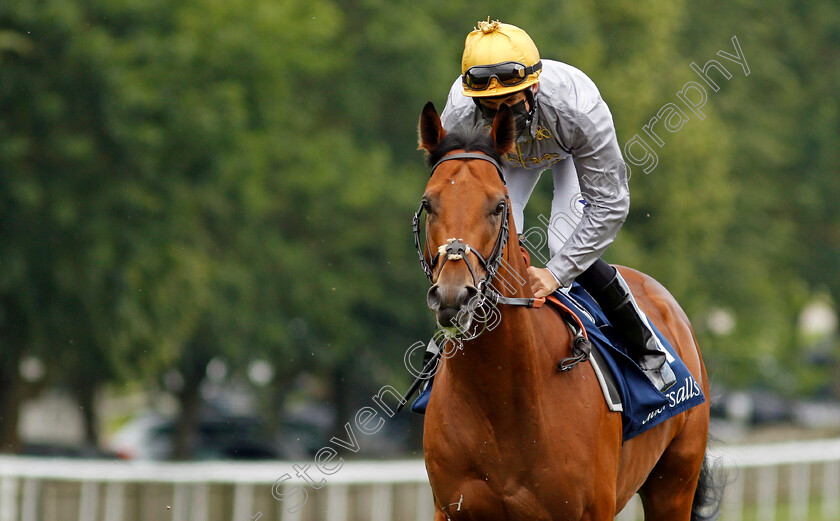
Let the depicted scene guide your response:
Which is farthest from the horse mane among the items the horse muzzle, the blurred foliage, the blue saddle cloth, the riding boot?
the blurred foliage

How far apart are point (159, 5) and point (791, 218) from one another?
805 inches

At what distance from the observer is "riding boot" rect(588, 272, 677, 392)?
5.41m

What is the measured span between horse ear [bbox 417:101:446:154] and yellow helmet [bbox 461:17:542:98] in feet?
1.07

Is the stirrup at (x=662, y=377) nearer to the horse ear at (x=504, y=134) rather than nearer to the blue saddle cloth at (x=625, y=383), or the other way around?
the blue saddle cloth at (x=625, y=383)

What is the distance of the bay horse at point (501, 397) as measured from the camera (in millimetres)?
4191

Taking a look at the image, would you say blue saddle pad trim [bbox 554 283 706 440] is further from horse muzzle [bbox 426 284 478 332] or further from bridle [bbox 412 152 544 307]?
horse muzzle [bbox 426 284 478 332]

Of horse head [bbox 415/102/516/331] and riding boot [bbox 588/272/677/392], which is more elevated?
horse head [bbox 415/102/516/331]

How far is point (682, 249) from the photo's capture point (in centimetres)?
2686

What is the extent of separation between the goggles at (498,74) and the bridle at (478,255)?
42 centimetres

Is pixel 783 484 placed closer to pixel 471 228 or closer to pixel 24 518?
pixel 24 518

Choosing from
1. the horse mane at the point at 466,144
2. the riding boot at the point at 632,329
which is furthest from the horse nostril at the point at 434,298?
the riding boot at the point at 632,329

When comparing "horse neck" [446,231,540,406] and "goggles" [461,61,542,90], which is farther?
"goggles" [461,61,542,90]

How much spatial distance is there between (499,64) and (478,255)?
942mm

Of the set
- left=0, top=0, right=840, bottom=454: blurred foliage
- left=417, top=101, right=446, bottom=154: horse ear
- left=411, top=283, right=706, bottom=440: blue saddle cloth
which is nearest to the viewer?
left=417, top=101, right=446, bottom=154: horse ear
